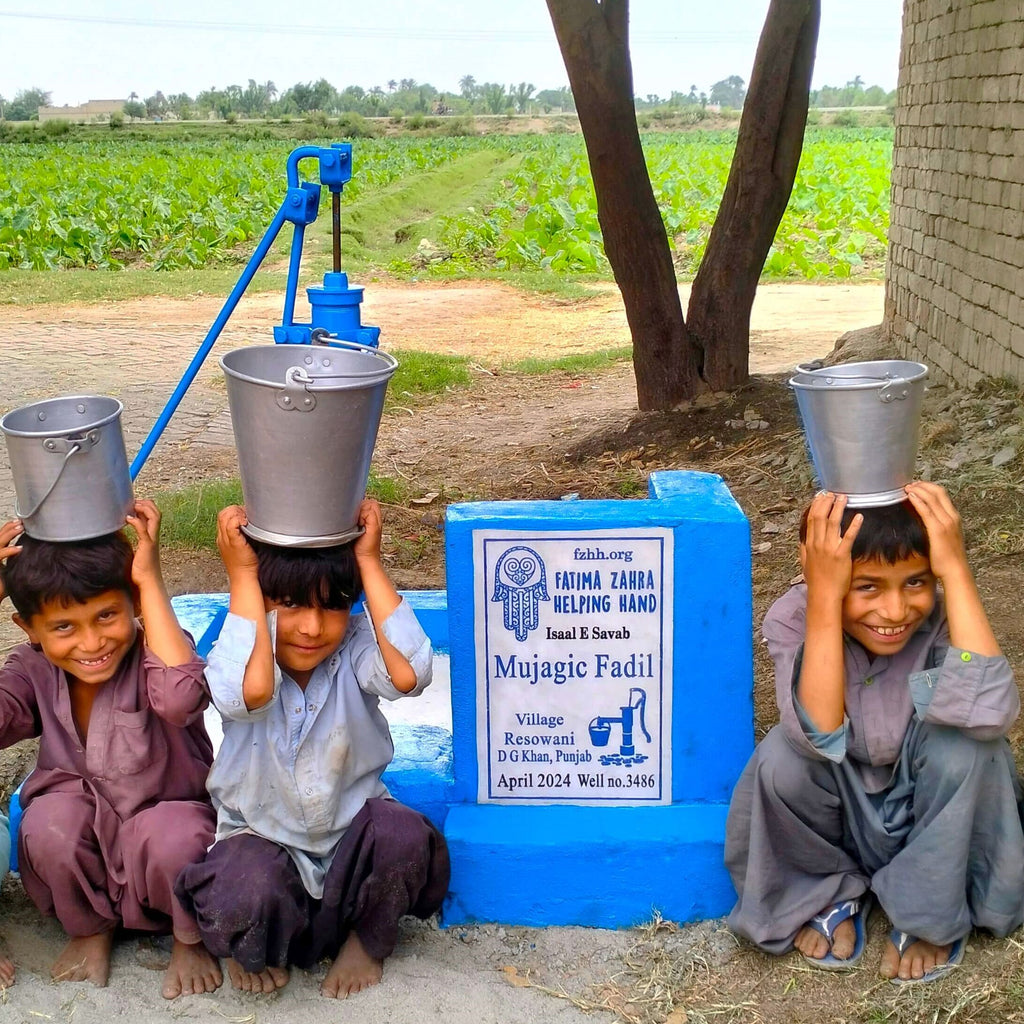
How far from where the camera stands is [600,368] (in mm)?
9867

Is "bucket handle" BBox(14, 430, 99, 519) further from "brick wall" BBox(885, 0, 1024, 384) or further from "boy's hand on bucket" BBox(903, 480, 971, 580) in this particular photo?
"brick wall" BBox(885, 0, 1024, 384)

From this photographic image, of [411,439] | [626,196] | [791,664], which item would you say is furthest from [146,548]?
[411,439]

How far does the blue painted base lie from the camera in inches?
105

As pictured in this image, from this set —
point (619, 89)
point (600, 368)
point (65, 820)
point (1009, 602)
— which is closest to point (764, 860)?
point (65, 820)

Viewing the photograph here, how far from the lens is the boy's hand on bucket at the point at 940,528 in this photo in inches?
88.0

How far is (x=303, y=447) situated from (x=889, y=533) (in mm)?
1094

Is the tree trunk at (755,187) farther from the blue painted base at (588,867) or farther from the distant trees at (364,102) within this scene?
the distant trees at (364,102)

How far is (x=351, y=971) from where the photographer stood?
8.07 ft

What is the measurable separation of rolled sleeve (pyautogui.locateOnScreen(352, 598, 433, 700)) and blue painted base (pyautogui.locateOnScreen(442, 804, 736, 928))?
45cm

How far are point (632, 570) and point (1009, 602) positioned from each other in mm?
2030

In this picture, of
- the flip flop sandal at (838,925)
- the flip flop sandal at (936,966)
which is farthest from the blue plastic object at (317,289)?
the flip flop sandal at (936,966)

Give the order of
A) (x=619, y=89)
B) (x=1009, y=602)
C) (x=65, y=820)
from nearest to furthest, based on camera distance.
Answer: (x=65, y=820)
(x=1009, y=602)
(x=619, y=89)

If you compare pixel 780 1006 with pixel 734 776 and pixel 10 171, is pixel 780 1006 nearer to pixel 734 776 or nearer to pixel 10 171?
pixel 734 776

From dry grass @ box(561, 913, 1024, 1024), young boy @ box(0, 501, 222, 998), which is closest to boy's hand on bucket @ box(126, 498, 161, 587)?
young boy @ box(0, 501, 222, 998)
